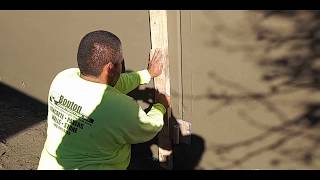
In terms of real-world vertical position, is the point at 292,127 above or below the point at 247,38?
below

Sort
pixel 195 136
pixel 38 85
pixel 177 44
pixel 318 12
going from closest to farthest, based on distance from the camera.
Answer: pixel 318 12
pixel 177 44
pixel 195 136
pixel 38 85

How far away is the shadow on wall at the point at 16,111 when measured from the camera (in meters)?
6.03

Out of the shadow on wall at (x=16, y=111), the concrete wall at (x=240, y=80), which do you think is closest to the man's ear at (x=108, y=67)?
the concrete wall at (x=240, y=80)

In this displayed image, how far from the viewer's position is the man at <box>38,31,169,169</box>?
3.37 metres

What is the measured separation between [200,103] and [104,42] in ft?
4.73

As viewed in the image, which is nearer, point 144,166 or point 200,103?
point 200,103

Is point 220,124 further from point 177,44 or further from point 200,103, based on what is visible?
point 177,44

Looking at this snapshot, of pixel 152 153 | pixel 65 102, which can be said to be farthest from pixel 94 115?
pixel 152 153

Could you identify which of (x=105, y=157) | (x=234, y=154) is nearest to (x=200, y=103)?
(x=234, y=154)

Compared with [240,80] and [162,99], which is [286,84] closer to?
[240,80]

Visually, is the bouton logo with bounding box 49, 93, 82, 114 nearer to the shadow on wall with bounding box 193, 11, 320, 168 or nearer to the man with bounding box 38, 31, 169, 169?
the man with bounding box 38, 31, 169, 169

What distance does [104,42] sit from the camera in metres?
3.41

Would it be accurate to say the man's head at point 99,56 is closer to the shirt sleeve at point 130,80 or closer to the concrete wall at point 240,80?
the shirt sleeve at point 130,80

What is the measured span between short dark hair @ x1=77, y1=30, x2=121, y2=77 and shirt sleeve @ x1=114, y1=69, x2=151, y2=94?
0.69 metres
